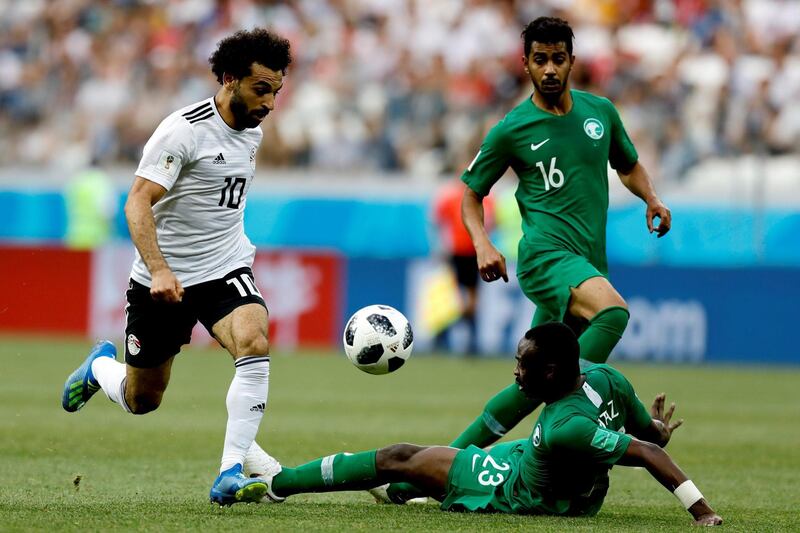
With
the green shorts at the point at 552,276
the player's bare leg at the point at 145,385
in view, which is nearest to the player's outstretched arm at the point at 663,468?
the green shorts at the point at 552,276

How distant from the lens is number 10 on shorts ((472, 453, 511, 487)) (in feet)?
20.9

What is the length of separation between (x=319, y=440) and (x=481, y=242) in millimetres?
3070

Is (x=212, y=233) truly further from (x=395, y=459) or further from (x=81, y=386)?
(x=395, y=459)

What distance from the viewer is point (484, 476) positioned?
20.9 ft

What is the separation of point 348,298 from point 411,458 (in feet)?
A: 40.3

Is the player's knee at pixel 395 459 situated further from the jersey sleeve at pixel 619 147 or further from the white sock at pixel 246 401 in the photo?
the jersey sleeve at pixel 619 147

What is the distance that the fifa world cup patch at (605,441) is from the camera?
19.4 feet

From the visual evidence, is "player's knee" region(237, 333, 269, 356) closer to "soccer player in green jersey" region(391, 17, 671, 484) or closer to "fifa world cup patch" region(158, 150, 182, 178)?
"fifa world cup patch" region(158, 150, 182, 178)

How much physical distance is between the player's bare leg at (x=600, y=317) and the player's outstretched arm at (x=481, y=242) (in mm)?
426

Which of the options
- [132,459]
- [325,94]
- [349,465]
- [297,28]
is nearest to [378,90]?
[325,94]

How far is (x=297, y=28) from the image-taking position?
22562mm

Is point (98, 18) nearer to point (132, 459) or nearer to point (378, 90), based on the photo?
point (378, 90)

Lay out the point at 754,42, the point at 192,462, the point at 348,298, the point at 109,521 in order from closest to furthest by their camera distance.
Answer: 1. the point at 109,521
2. the point at 192,462
3. the point at 348,298
4. the point at 754,42

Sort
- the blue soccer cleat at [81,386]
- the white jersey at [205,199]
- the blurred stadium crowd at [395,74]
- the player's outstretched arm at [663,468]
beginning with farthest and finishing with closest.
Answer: the blurred stadium crowd at [395,74] → the blue soccer cleat at [81,386] → the white jersey at [205,199] → the player's outstretched arm at [663,468]
